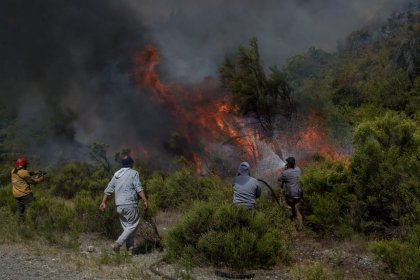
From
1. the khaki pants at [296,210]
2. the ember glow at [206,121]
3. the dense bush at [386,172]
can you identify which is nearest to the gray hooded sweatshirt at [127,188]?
the khaki pants at [296,210]

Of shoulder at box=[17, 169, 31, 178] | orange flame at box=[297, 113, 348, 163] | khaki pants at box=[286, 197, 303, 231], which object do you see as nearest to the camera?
khaki pants at box=[286, 197, 303, 231]

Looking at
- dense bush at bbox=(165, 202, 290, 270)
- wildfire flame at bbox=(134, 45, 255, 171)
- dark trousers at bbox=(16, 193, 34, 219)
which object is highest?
wildfire flame at bbox=(134, 45, 255, 171)

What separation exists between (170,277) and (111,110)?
17178 mm

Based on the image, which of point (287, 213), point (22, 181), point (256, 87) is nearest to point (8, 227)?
point (22, 181)

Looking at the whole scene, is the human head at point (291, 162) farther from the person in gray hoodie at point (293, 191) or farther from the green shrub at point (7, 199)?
the green shrub at point (7, 199)

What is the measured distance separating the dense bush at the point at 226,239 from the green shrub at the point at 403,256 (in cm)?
150

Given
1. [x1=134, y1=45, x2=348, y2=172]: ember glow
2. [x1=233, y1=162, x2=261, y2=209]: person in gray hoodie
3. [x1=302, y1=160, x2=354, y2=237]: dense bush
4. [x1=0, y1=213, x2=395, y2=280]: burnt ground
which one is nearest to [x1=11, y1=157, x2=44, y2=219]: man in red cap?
[x1=0, y1=213, x2=395, y2=280]: burnt ground

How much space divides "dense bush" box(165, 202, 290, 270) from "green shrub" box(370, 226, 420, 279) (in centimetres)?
150

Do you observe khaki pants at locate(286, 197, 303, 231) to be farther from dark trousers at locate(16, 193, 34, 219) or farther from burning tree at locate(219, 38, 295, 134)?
burning tree at locate(219, 38, 295, 134)

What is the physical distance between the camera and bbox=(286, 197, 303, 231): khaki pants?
9.16m

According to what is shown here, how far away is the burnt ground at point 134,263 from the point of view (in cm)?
633

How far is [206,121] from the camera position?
18.7 meters

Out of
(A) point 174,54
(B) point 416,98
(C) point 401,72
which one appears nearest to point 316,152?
(A) point 174,54

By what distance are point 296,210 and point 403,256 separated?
3596mm
